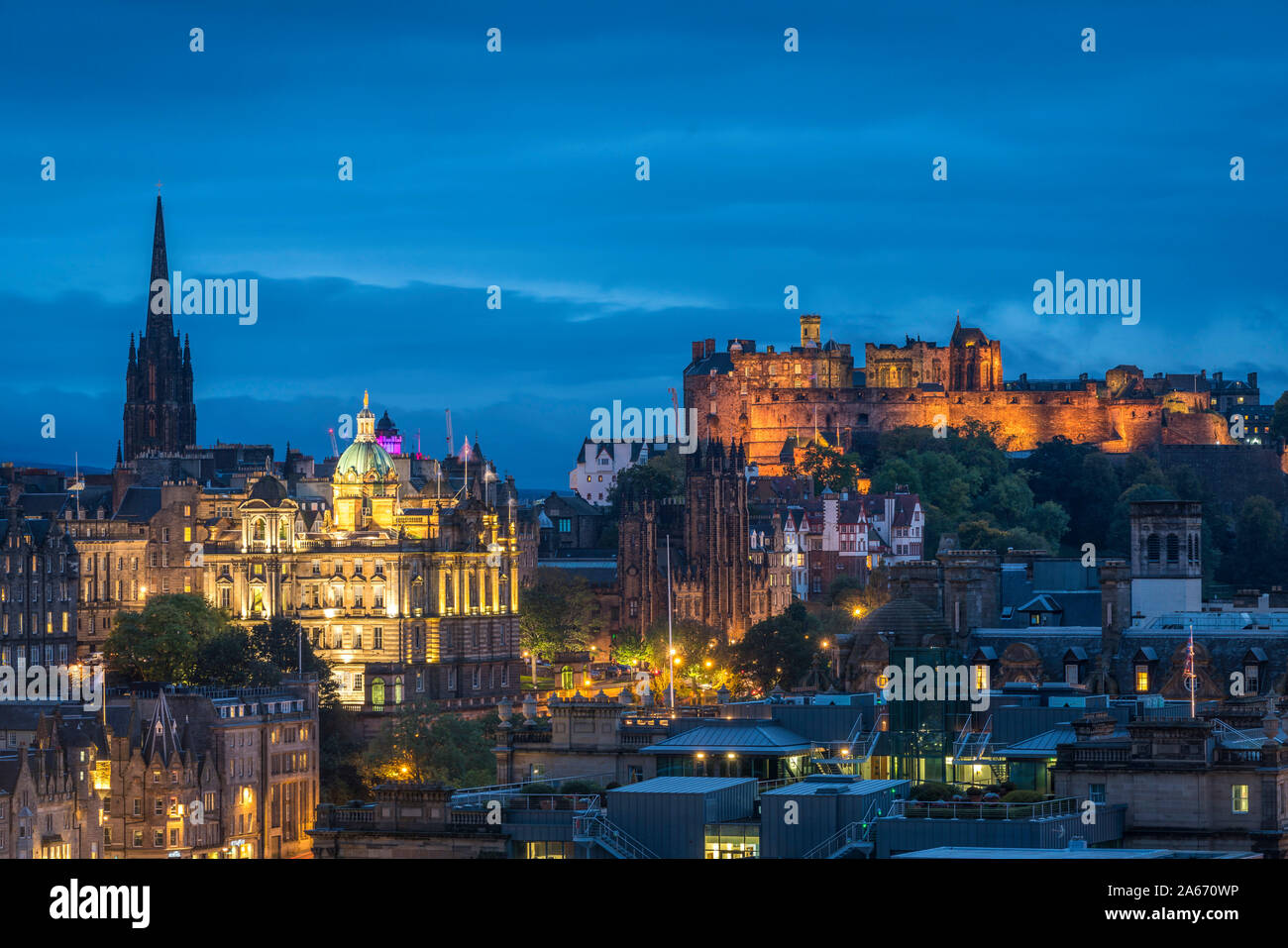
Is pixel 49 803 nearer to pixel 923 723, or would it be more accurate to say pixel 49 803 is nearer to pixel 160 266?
pixel 923 723

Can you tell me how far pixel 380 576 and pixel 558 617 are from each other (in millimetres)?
15953

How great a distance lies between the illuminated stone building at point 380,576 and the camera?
141375 mm

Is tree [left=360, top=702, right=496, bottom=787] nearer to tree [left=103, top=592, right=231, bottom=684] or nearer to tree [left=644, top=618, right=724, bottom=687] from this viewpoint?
tree [left=103, top=592, right=231, bottom=684]

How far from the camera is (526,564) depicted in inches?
6713

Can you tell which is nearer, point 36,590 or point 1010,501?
point 36,590

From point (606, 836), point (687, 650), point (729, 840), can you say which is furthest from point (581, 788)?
point (687, 650)

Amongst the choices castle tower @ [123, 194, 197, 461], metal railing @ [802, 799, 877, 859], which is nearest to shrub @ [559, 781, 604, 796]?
metal railing @ [802, 799, 877, 859]

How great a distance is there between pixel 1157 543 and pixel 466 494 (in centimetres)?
6118

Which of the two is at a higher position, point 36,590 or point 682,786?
point 36,590

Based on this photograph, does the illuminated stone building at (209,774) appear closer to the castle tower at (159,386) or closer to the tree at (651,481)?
the tree at (651,481)

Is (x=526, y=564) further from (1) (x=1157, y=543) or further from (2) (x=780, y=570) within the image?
(1) (x=1157, y=543)

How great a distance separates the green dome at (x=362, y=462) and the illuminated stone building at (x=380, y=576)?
5 cm

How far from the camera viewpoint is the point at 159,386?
18412 cm
